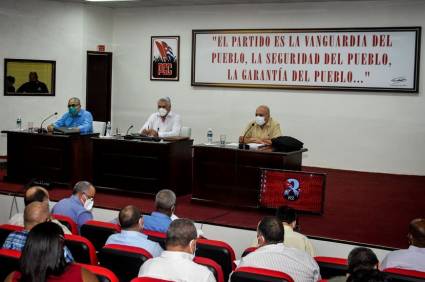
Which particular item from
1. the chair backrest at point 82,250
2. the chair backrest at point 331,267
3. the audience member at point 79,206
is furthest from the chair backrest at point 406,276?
the audience member at point 79,206

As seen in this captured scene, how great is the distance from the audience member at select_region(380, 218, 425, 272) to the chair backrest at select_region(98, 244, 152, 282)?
5.46 ft

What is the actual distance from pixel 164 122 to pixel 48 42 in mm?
3921

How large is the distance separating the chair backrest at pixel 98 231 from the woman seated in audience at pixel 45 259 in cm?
164

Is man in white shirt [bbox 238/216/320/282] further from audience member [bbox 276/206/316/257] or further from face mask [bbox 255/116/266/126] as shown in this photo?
face mask [bbox 255/116/266/126]

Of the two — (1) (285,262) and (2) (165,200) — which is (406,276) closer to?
(1) (285,262)

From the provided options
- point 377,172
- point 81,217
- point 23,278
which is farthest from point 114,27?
point 23,278

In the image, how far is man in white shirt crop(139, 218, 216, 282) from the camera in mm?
2979

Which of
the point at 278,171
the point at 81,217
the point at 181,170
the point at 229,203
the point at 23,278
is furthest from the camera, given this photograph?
the point at 181,170

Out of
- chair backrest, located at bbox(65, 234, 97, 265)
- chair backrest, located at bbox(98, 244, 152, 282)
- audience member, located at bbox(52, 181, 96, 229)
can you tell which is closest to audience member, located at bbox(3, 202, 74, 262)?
chair backrest, located at bbox(65, 234, 97, 265)

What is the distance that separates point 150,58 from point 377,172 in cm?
484

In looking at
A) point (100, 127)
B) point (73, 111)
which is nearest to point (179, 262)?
point (73, 111)

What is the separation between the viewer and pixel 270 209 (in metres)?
6.86

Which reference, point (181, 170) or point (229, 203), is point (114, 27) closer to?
point (181, 170)

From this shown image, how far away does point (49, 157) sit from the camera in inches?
319
